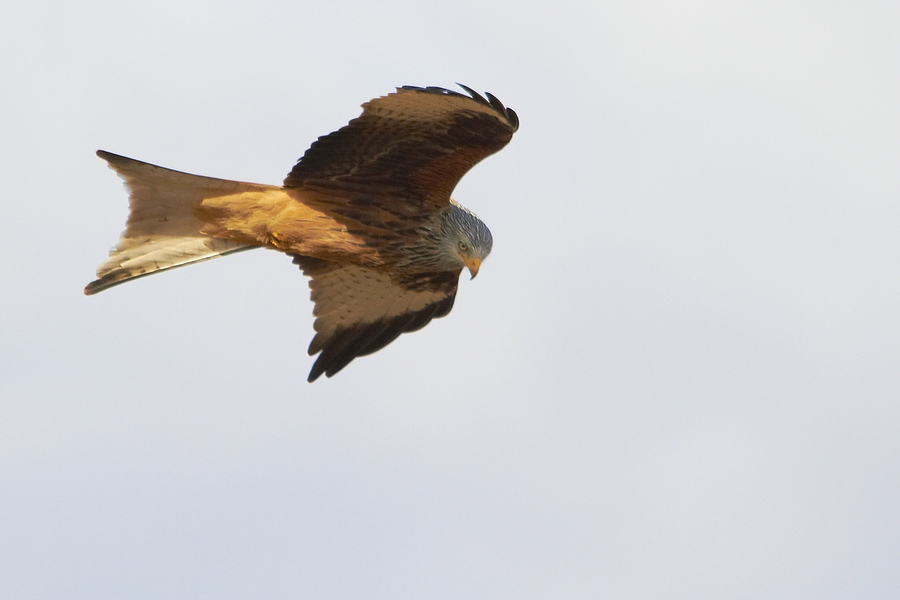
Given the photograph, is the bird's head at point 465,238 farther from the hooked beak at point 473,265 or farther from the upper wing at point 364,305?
the upper wing at point 364,305

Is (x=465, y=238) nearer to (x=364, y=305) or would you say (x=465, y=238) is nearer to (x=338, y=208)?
(x=338, y=208)

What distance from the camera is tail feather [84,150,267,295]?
9.95 metres

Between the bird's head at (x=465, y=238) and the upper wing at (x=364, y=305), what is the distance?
645 mm

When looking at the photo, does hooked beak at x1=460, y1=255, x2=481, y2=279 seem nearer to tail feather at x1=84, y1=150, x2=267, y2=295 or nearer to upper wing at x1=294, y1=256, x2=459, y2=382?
upper wing at x1=294, y1=256, x2=459, y2=382

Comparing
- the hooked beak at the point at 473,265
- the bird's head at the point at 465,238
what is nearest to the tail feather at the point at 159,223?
the bird's head at the point at 465,238

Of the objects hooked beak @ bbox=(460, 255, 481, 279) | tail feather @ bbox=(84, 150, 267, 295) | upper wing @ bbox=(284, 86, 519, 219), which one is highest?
upper wing @ bbox=(284, 86, 519, 219)

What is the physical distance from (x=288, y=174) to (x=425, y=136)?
1.19m

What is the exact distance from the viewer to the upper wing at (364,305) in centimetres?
1089

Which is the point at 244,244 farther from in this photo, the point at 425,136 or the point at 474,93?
the point at 474,93

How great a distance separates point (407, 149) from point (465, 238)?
866mm

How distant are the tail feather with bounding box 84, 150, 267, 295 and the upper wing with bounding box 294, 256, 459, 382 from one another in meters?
1.08

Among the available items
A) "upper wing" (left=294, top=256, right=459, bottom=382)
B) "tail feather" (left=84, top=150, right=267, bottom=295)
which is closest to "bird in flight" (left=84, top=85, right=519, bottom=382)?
"tail feather" (left=84, top=150, right=267, bottom=295)

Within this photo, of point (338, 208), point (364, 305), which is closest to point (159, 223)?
point (338, 208)

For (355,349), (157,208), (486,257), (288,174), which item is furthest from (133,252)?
(486,257)
